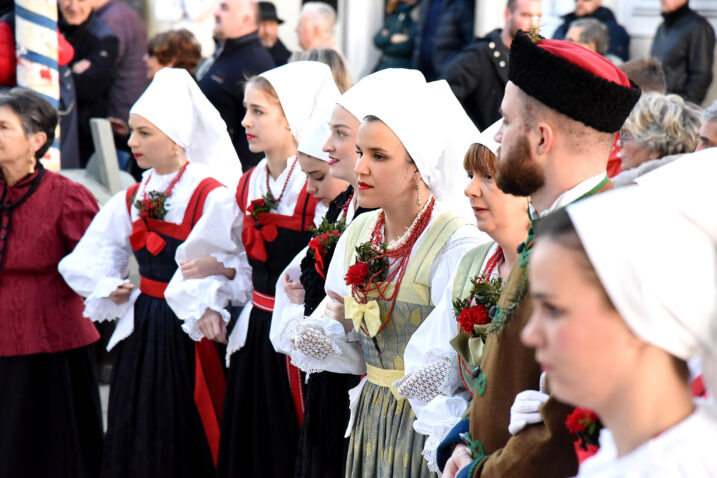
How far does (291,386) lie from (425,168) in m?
1.40

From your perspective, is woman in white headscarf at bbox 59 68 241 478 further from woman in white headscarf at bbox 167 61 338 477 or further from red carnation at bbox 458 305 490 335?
red carnation at bbox 458 305 490 335

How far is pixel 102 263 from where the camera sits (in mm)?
4605

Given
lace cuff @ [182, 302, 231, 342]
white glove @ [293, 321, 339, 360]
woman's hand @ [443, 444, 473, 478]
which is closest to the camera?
woman's hand @ [443, 444, 473, 478]

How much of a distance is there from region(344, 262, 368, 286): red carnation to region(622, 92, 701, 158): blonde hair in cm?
168

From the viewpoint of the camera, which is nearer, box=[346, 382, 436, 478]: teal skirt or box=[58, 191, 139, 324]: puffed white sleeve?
box=[346, 382, 436, 478]: teal skirt

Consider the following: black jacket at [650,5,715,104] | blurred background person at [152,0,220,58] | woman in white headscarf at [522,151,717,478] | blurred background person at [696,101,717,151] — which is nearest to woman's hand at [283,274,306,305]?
blurred background person at [696,101,717,151]

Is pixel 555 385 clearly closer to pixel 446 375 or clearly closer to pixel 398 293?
pixel 446 375

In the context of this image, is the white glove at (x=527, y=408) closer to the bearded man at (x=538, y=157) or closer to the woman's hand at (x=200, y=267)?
the bearded man at (x=538, y=157)

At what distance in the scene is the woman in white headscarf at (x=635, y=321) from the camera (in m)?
1.53

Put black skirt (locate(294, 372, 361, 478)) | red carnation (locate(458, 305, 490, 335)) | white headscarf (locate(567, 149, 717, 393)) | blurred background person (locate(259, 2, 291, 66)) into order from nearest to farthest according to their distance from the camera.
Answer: white headscarf (locate(567, 149, 717, 393)) < red carnation (locate(458, 305, 490, 335)) < black skirt (locate(294, 372, 361, 478)) < blurred background person (locate(259, 2, 291, 66))

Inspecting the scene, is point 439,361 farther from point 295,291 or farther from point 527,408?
point 295,291

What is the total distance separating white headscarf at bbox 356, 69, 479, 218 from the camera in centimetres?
313

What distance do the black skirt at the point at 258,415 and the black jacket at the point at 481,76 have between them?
2.42 meters

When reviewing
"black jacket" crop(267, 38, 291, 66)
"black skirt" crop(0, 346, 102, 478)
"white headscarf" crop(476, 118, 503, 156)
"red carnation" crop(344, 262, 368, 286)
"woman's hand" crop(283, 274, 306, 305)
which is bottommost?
"black skirt" crop(0, 346, 102, 478)
